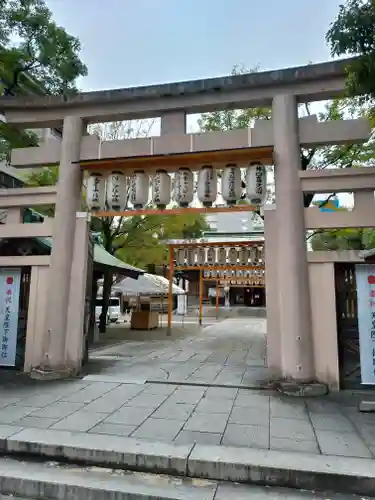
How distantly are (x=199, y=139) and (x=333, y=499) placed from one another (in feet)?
18.6

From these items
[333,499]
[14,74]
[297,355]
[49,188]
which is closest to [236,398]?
[297,355]

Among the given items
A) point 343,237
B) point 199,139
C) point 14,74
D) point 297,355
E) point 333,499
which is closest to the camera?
point 333,499

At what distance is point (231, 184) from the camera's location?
265 inches

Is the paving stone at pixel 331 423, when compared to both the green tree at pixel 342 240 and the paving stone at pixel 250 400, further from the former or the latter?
the green tree at pixel 342 240

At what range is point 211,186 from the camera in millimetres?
6840

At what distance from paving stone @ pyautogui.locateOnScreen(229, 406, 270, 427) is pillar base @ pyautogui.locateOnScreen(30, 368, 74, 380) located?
3.27 meters

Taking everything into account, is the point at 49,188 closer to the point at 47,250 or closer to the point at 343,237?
A: the point at 47,250

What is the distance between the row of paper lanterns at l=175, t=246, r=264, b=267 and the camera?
14750mm

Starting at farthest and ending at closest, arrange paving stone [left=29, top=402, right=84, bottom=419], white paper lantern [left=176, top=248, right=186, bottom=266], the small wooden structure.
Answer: white paper lantern [left=176, top=248, right=186, bottom=266] → the small wooden structure → paving stone [left=29, top=402, right=84, bottom=419]

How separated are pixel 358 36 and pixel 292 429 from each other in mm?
A: 4753

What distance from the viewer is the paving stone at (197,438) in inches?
151

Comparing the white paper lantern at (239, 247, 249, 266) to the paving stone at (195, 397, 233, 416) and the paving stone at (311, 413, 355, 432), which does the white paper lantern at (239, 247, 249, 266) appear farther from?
the paving stone at (311, 413, 355, 432)

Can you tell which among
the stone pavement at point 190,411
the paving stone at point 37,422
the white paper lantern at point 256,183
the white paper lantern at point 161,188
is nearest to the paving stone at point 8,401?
the stone pavement at point 190,411

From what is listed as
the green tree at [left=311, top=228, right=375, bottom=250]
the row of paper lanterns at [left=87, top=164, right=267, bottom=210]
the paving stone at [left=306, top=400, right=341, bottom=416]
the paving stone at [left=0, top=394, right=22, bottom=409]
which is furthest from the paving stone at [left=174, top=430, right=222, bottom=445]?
the green tree at [left=311, top=228, right=375, bottom=250]
